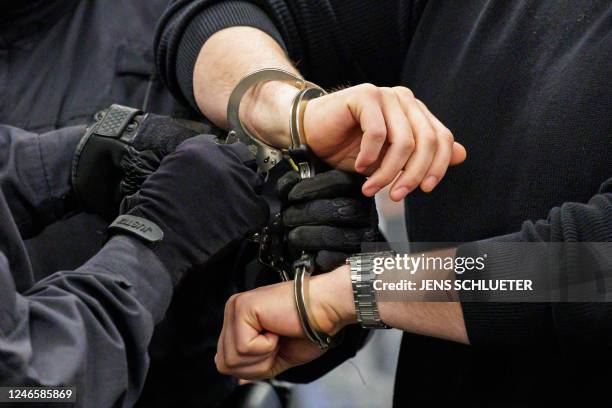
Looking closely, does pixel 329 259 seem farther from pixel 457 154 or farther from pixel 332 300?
pixel 457 154

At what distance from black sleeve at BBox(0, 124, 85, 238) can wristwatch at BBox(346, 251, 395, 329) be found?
0.35 m

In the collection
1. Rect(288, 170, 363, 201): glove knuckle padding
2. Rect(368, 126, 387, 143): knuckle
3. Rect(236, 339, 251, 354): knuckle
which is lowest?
Rect(236, 339, 251, 354): knuckle

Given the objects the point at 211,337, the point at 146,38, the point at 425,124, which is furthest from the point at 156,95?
the point at 425,124

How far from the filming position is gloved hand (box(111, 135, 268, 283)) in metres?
0.77

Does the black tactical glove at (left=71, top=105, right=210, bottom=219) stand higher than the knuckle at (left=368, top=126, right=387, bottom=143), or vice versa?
the knuckle at (left=368, top=126, right=387, bottom=143)

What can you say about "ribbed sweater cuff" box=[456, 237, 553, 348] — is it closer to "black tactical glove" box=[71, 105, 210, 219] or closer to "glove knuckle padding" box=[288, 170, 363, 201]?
"glove knuckle padding" box=[288, 170, 363, 201]

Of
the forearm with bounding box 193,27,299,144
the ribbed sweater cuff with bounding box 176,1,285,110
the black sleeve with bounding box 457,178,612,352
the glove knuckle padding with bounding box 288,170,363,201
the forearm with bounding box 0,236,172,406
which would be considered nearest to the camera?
the forearm with bounding box 0,236,172,406

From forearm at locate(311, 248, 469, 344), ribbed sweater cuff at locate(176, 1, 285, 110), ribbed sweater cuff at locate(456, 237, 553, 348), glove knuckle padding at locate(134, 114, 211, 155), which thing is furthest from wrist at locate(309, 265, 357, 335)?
ribbed sweater cuff at locate(176, 1, 285, 110)

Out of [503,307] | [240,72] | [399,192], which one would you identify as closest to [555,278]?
[503,307]

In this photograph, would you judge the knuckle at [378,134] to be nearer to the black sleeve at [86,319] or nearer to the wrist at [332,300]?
the wrist at [332,300]

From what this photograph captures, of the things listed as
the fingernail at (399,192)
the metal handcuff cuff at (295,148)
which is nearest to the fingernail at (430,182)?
the fingernail at (399,192)

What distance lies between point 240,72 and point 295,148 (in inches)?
8.0

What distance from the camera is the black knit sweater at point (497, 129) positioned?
0.74 m

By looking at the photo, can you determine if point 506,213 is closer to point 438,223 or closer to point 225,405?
point 438,223
